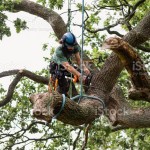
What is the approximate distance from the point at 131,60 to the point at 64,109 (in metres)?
1.16

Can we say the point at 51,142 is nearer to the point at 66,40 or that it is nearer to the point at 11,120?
the point at 11,120

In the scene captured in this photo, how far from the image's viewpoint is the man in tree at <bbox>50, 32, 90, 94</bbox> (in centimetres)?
545

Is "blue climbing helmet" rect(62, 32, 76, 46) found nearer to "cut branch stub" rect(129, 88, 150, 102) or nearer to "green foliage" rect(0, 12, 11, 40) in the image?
"cut branch stub" rect(129, 88, 150, 102)

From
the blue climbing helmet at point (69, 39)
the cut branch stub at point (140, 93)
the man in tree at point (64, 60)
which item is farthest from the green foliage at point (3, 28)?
the cut branch stub at point (140, 93)

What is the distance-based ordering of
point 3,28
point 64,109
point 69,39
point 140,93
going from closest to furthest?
1. point 64,109
2. point 69,39
3. point 140,93
4. point 3,28

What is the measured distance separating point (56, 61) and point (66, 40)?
14.0 inches

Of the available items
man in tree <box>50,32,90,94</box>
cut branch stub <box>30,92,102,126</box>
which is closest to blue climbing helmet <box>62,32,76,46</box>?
man in tree <box>50,32,90,94</box>

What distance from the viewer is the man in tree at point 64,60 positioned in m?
5.45

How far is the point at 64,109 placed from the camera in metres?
4.39

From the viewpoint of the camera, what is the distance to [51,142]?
32.0 feet

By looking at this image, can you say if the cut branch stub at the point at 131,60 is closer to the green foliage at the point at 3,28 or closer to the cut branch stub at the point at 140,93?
the cut branch stub at the point at 140,93

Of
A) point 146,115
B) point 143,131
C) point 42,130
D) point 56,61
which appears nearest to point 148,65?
point 143,131

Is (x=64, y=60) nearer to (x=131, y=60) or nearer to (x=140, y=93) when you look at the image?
(x=131, y=60)

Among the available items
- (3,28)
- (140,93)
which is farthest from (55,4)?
(140,93)
